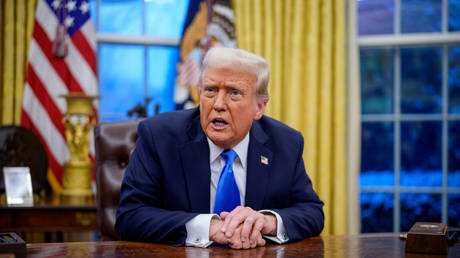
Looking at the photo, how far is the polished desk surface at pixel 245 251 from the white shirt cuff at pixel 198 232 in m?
0.05

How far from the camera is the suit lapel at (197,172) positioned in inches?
63.2

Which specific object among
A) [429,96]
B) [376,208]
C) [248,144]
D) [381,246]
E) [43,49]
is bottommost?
[376,208]

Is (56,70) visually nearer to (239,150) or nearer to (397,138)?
(239,150)

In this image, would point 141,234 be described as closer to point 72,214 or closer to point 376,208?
point 72,214

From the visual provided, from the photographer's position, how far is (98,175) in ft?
6.63

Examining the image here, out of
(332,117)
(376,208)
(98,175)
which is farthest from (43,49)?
(376,208)

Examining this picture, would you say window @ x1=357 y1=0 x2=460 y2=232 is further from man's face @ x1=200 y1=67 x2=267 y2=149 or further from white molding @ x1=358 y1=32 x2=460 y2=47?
man's face @ x1=200 y1=67 x2=267 y2=149

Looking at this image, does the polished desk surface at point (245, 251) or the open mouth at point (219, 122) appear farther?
the open mouth at point (219, 122)

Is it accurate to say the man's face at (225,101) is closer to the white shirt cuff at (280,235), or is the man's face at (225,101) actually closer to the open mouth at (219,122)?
the open mouth at (219,122)

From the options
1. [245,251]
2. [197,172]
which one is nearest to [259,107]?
[197,172]

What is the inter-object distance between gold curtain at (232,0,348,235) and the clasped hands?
1995 mm

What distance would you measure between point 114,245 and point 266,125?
2.50ft

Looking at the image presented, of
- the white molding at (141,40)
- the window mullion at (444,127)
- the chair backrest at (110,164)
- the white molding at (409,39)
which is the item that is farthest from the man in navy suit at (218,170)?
the window mullion at (444,127)

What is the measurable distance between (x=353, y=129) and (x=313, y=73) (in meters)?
0.49
